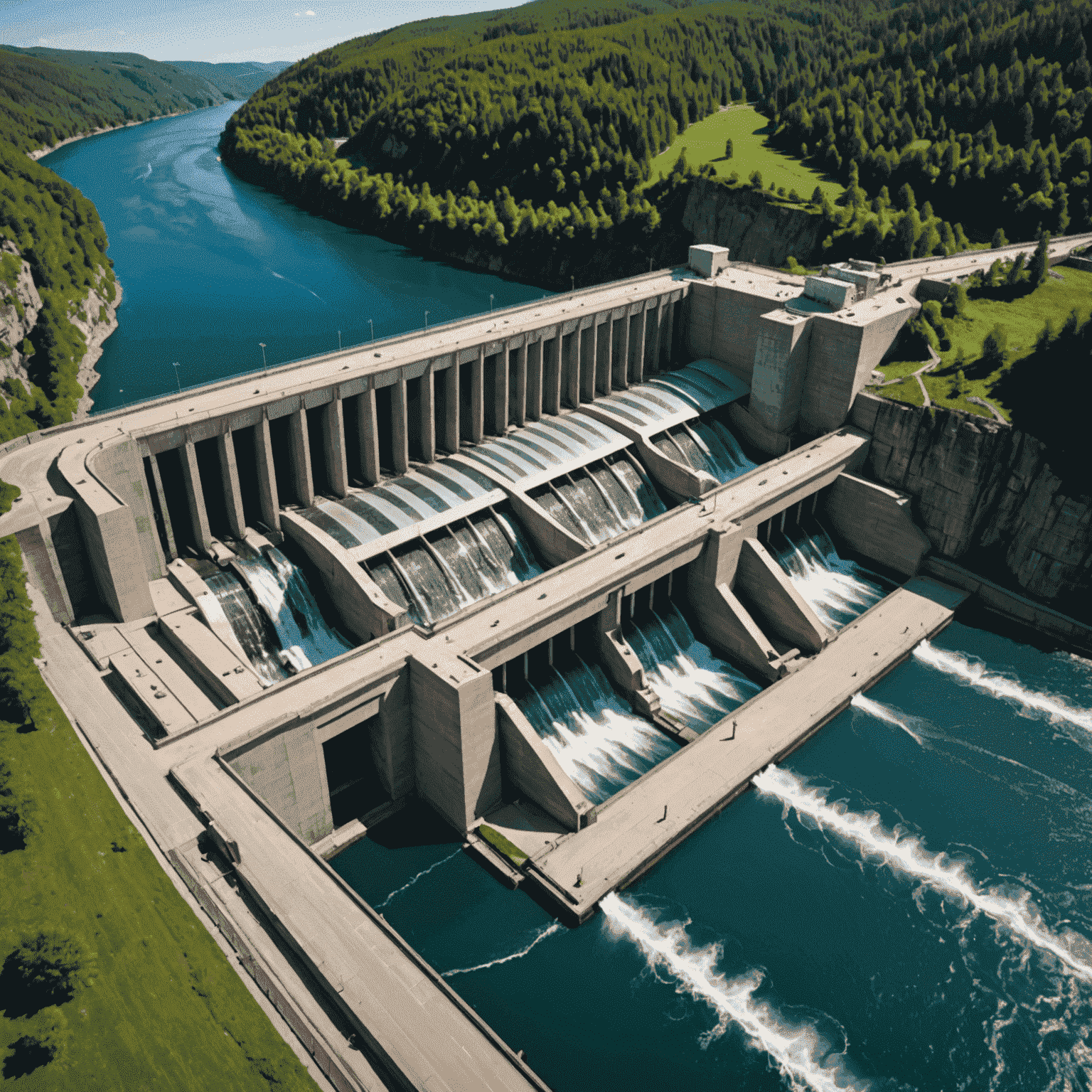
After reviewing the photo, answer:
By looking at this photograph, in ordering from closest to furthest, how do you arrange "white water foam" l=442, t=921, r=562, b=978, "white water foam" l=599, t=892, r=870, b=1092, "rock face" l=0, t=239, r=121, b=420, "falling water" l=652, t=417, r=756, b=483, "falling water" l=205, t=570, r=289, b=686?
"white water foam" l=599, t=892, r=870, b=1092 < "white water foam" l=442, t=921, r=562, b=978 < "falling water" l=205, t=570, r=289, b=686 < "falling water" l=652, t=417, r=756, b=483 < "rock face" l=0, t=239, r=121, b=420

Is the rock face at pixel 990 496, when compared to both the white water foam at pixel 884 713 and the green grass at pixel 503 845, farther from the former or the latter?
the green grass at pixel 503 845

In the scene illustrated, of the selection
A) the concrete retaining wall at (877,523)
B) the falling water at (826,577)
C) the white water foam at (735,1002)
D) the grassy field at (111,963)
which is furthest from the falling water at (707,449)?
the grassy field at (111,963)

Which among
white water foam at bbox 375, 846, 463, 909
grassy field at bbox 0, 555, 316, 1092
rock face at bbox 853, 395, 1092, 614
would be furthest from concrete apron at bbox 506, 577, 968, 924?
grassy field at bbox 0, 555, 316, 1092

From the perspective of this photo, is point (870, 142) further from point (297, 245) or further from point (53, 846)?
point (53, 846)

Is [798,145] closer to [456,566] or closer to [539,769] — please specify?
[456,566]

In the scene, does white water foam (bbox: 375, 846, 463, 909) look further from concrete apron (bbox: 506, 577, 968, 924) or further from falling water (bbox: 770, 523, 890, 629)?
falling water (bbox: 770, 523, 890, 629)

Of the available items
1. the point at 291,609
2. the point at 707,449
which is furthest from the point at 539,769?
the point at 707,449

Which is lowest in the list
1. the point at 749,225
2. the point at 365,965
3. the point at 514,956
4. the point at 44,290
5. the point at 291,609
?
the point at 514,956
